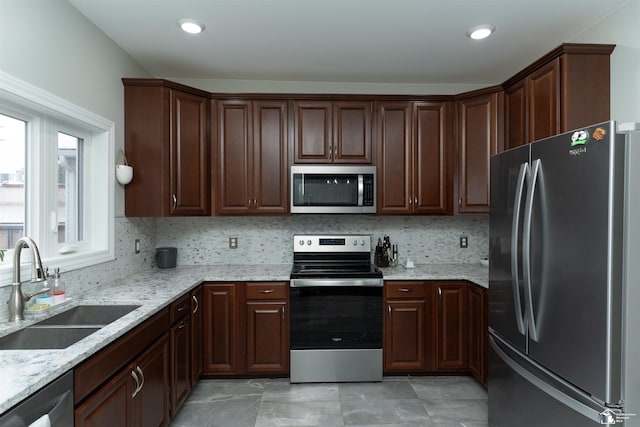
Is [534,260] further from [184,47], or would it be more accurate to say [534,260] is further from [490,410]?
[184,47]

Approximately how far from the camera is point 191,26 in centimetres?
231

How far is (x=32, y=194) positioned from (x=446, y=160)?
2.94 metres

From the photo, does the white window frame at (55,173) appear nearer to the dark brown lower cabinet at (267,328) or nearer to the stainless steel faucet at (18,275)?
the stainless steel faucet at (18,275)

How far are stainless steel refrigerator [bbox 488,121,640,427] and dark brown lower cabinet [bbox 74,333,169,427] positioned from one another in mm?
1838

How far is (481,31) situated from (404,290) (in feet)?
6.37

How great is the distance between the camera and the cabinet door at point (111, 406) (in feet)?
4.31

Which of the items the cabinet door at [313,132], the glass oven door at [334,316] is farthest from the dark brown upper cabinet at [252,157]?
the glass oven door at [334,316]

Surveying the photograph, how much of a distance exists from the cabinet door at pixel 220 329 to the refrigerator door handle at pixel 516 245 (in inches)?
77.9

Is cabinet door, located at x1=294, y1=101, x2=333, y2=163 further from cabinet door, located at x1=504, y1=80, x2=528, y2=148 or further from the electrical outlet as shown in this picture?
cabinet door, located at x1=504, y1=80, x2=528, y2=148

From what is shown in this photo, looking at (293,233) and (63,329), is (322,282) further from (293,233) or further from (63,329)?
(63,329)

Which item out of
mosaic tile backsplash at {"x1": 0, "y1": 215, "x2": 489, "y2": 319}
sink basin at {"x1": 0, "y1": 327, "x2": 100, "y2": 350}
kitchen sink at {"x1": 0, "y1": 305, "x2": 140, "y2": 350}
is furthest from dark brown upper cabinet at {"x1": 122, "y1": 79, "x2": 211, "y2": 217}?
sink basin at {"x1": 0, "y1": 327, "x2": 100, "y2": 350}

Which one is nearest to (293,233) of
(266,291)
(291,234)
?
(291,234)

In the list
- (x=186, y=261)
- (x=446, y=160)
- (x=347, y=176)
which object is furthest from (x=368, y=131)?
(x=186, y=261)

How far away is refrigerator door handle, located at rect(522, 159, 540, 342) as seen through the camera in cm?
159
